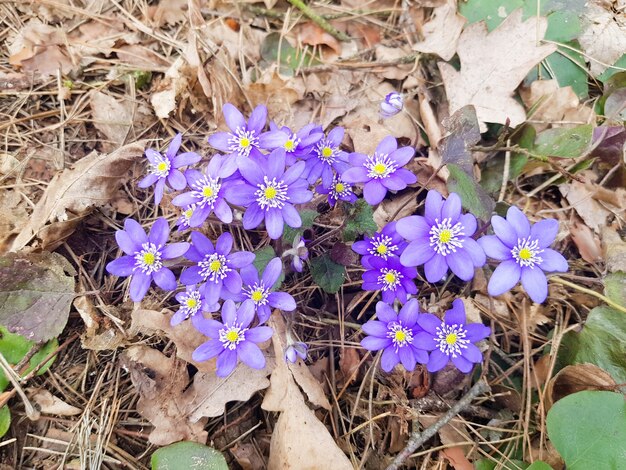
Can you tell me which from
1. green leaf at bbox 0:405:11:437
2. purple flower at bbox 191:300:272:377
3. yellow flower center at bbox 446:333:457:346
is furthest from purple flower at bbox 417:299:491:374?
green leaf at bbox 0:405:11:437

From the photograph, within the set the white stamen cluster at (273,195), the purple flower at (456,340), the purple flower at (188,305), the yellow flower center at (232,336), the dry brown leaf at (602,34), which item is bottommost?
the purple flower at (188,305)

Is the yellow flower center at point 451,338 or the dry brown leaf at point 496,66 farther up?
the dry brown leaf at point 496,66

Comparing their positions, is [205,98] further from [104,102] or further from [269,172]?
[269,172]

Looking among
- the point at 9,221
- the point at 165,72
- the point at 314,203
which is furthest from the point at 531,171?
the point at 9,221

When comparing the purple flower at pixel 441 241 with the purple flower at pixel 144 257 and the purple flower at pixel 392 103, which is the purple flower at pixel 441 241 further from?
the purple flower at pixel 144 257

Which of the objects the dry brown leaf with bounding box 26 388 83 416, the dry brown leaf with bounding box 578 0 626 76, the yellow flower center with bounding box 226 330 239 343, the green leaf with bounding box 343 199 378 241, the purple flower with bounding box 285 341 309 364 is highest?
the dry brown leaf with bounding box 578 0 626 76

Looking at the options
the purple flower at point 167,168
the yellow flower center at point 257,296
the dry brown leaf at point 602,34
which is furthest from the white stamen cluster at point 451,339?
the dry brown leaf at point 602,34

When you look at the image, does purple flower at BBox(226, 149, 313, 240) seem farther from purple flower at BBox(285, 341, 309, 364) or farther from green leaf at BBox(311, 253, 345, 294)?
purple flower at BBox(285, 341, 309, 364)
